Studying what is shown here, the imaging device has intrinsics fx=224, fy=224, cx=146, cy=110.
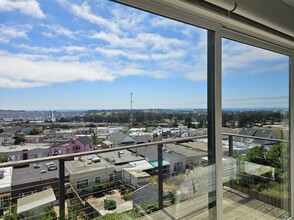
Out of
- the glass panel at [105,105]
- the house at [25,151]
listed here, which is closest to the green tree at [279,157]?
the glass panel at [105,105]

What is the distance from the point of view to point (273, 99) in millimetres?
2330

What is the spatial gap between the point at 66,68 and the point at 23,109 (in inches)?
11.3

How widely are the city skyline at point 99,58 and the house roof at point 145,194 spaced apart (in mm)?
591

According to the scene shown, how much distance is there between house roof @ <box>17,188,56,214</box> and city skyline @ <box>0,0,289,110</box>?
46 centimetres

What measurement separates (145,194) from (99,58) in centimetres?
99

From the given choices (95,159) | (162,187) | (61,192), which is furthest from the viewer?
(162,187)

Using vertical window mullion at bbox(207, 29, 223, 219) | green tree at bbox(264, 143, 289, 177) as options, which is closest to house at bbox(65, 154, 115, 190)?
vertical window mullion at bbox(207, 29, 223, 219)

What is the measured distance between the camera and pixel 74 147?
1248 millimetres

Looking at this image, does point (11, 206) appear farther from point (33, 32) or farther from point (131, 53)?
point (131, 53)

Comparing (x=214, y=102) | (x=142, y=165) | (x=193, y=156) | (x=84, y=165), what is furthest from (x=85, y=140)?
(x=214, y=102)

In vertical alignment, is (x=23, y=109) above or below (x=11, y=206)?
above

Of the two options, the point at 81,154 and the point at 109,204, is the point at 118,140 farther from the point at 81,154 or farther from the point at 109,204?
the point at 109,204

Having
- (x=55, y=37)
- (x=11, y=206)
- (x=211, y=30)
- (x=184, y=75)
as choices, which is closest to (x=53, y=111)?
(x=55, y=37)

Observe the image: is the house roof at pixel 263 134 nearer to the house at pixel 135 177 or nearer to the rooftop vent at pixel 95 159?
the house at pixel 135 177
